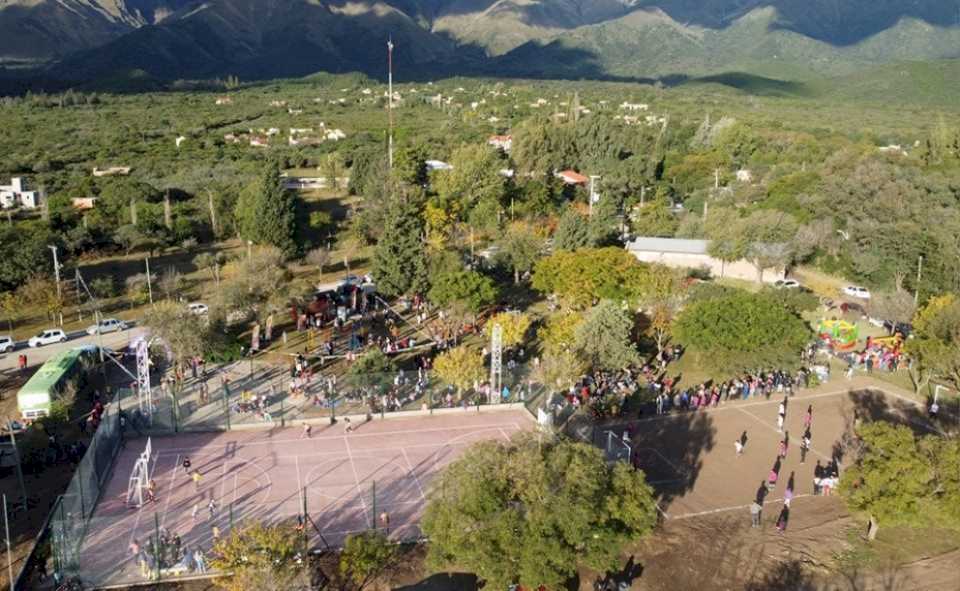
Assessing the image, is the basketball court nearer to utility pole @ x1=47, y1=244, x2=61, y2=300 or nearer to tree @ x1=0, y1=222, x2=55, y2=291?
utility pole @ x1=47, y1=244, x2=61, y2=300

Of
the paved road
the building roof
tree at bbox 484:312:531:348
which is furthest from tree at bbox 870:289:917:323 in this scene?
the paved road

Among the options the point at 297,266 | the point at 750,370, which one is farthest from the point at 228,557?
the point at 297,266

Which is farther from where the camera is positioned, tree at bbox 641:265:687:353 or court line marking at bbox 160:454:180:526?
tree at bbox 641:265:687:353

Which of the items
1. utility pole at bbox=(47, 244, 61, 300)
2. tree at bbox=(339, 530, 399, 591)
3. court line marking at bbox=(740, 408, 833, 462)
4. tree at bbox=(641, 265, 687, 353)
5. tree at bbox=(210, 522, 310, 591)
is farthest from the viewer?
utility pole at bbox=(47, 244, 61, 300)

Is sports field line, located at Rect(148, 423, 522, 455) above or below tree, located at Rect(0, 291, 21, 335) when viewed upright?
below

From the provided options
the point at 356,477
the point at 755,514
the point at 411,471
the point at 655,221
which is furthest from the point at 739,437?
the point at 655,221

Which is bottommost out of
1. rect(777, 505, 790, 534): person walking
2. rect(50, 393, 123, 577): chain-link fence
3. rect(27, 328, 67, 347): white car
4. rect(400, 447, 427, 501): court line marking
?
rect(777, 505, 790, 534): person walking

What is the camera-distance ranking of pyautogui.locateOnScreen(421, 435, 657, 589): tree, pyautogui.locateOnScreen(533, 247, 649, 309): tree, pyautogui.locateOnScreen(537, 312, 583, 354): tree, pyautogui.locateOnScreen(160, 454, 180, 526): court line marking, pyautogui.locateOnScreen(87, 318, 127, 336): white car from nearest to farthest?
pyautogui.locateOnScreen(421, 435, 657, 589): tree → pyautogui.locateOnScreen(160, 454, 180, 526): court line marking → pyautogui.locateOnScreen(537, 312, 583, 354): tree → pyautogui.locateOnScreen(87, 318, 127, 336): white car → pyautogui.locateOnScreen(533, 247, 649, 309): tree
